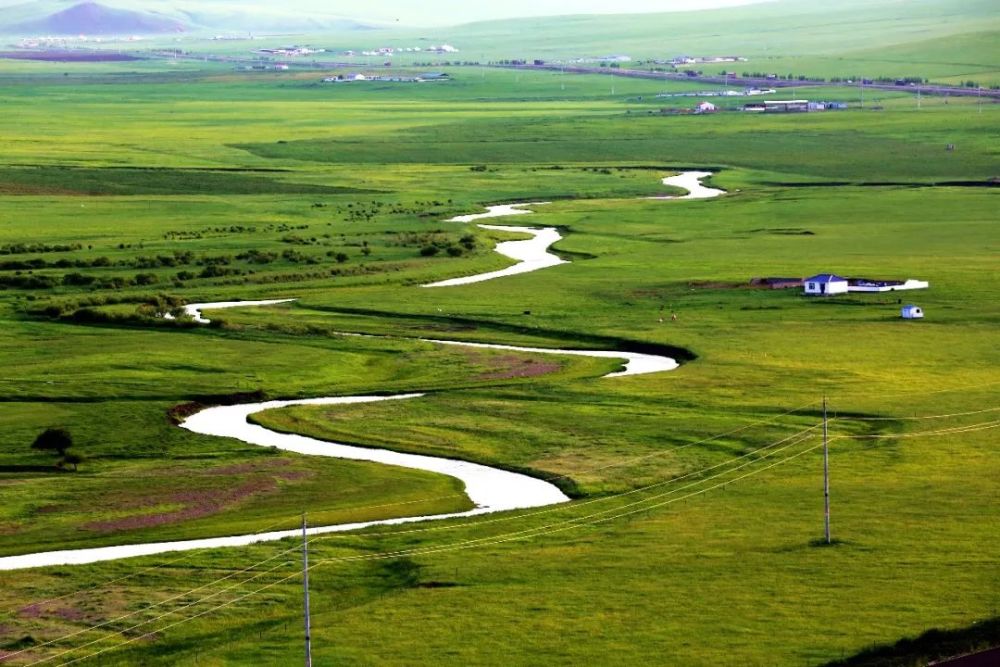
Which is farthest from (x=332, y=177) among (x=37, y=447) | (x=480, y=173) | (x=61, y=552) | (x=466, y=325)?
(x=61, y=552)

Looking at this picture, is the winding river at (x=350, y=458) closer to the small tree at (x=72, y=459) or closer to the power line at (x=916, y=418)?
the small tree at (x=72, y=459)

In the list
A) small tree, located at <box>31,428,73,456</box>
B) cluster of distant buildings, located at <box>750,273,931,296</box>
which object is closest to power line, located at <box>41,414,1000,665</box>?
small tree, located at <box>31,428,73,456</box>

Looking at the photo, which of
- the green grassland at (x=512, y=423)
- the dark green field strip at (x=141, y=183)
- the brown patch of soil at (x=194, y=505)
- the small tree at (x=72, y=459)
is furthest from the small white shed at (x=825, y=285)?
the dark green field strip at (x=141, y=183)

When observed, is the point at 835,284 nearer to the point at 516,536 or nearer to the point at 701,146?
the point at 516,536

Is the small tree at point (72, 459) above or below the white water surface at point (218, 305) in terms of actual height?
above

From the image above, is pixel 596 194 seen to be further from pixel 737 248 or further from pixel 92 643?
pixel 92 643
